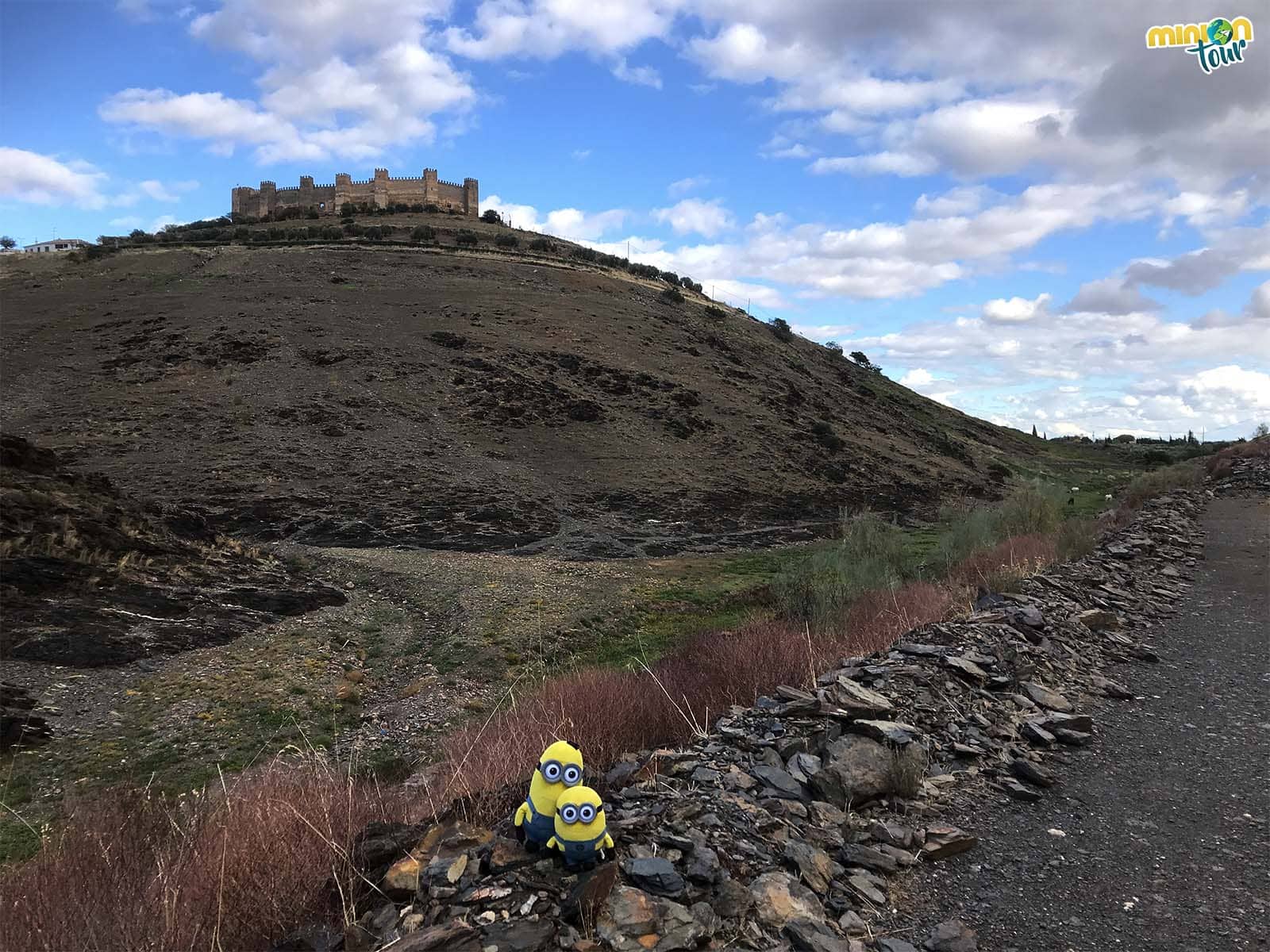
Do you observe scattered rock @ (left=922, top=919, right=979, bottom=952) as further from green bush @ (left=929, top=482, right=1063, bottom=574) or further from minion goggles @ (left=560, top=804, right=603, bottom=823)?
green bush @ (left=929, top=482, right=1063, bottom=574)

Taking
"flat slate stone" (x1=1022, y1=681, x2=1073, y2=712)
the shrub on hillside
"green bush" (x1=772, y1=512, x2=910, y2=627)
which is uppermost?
the shrub on hillside

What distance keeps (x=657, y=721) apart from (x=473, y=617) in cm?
1181

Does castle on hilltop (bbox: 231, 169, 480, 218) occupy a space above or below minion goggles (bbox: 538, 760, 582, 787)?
above

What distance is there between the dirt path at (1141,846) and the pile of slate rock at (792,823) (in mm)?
200

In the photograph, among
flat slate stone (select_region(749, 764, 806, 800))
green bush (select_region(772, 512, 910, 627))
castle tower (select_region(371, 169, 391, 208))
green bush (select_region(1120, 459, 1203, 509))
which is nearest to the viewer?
flat slate stone (select_region(749, 764, 806, 800))

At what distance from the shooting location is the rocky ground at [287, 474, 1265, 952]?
3158 mm

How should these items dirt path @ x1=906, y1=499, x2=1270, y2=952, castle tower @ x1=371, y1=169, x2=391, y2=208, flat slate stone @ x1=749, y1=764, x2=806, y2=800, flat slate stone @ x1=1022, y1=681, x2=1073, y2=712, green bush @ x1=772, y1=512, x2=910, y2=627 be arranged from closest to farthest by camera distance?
dirt path @ x1=906, y1=499, x2=1270, y2=952, flat slate stone @ x1=749, y1=764, x2=806, y2=800, flat slate stone @ x1=1022, y1=681, x2=1073, y2=712, green bush @ x1=772, y1=512, x2=910, y2=627, castle tower @ x1=371, y1=169, x2=391, y2=208

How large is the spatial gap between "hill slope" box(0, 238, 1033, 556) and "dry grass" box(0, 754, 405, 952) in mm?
22331

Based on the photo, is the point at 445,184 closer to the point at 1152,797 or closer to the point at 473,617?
the point at 473,617

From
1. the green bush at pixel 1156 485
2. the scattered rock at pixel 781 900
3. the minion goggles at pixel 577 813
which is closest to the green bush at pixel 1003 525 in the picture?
the green bush at pixel 1156 485

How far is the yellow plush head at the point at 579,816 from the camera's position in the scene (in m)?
3.28

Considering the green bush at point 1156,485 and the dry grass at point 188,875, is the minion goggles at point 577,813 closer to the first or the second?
the dry grass at point 188,875

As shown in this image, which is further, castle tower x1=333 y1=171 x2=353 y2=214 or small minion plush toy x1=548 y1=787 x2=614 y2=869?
castle tower x1=333 y1=171 x2=353 y2=214

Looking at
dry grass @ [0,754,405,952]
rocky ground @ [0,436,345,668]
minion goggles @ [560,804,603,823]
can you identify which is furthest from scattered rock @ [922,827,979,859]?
rocky ground @ [0,436,345,668]
